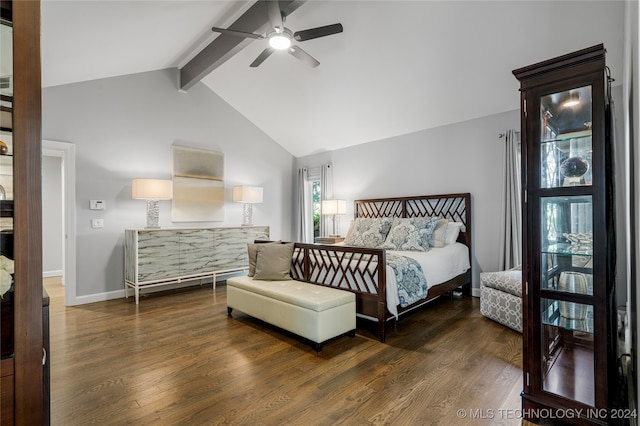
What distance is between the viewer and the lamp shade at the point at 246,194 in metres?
5.50

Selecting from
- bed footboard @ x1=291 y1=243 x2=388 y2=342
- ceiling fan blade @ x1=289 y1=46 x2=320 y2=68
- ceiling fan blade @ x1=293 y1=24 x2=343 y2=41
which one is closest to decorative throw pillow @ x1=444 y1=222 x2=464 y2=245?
bed footboard @ x1=291 y1=243 x2=388 y2=342

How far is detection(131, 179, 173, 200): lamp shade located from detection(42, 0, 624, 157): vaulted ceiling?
1.51 meters

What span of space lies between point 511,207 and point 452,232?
0.78 meters

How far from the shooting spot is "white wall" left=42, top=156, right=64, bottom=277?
5977 millimetres

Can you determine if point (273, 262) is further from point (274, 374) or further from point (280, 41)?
point (280, 41)

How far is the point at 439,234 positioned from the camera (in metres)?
4.32

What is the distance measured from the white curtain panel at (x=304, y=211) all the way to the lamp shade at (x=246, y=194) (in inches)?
50.4

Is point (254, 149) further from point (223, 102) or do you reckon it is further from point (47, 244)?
point (47, 244)

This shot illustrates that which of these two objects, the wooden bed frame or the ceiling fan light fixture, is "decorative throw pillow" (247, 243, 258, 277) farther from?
the ceiling fan light fixture

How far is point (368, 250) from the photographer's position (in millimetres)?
3000

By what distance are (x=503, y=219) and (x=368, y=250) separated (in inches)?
86.3

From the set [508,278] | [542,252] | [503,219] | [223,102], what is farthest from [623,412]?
[223,102]

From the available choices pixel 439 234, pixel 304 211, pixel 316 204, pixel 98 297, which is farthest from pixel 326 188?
pixel 98 297

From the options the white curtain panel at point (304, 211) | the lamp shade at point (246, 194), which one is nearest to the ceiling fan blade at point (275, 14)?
the lamp shade at point (246, 194)
